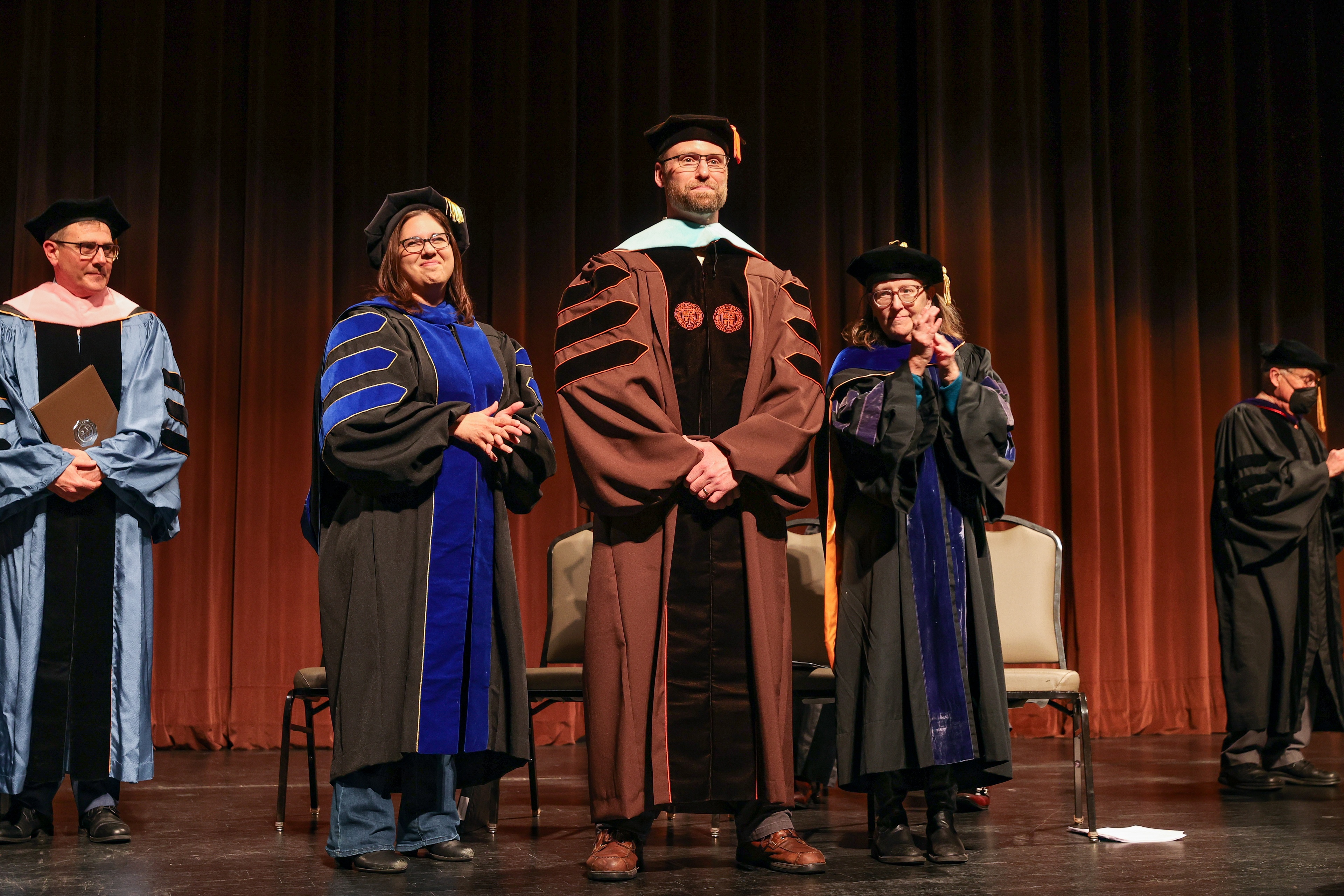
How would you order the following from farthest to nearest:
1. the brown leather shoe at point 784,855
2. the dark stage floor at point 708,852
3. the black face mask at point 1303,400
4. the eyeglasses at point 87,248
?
the black face mask at point 1303,400
the eyeglasses at point 87,248
the brown leather shoe at point 784,855
the dark stage floor at point 708,852

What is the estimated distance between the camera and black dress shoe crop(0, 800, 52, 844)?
11.0ft

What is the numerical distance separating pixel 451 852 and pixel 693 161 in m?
1.96

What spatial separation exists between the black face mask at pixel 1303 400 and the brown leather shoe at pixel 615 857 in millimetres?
3621

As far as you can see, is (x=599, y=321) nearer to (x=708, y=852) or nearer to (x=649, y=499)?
(x=649, y=499)

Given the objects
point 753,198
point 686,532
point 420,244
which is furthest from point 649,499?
point 753,198

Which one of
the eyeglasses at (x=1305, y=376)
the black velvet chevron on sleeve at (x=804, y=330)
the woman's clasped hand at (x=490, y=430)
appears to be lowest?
the woman's clasped hand at (x=490, y=430)

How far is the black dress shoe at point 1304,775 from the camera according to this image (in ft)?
15.1

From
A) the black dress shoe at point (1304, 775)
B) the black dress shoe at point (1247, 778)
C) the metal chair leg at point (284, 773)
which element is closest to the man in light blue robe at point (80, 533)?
the metal chair leg at point (284, 773)

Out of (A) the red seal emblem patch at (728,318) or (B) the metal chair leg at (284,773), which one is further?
(B) the metal chair leg at (284,773)

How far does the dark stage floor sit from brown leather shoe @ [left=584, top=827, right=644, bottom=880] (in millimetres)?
40

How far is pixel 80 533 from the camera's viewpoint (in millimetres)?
3574

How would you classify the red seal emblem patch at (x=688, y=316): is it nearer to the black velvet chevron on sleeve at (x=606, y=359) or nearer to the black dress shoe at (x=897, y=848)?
the black velvet chevron on sleeve at (x=606, y=359)

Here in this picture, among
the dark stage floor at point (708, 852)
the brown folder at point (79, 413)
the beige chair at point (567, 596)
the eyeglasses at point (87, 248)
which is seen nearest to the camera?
the dark stage floor at point (708, 852)

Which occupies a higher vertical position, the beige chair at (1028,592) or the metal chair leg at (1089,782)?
the beige chair at (1028,592)
